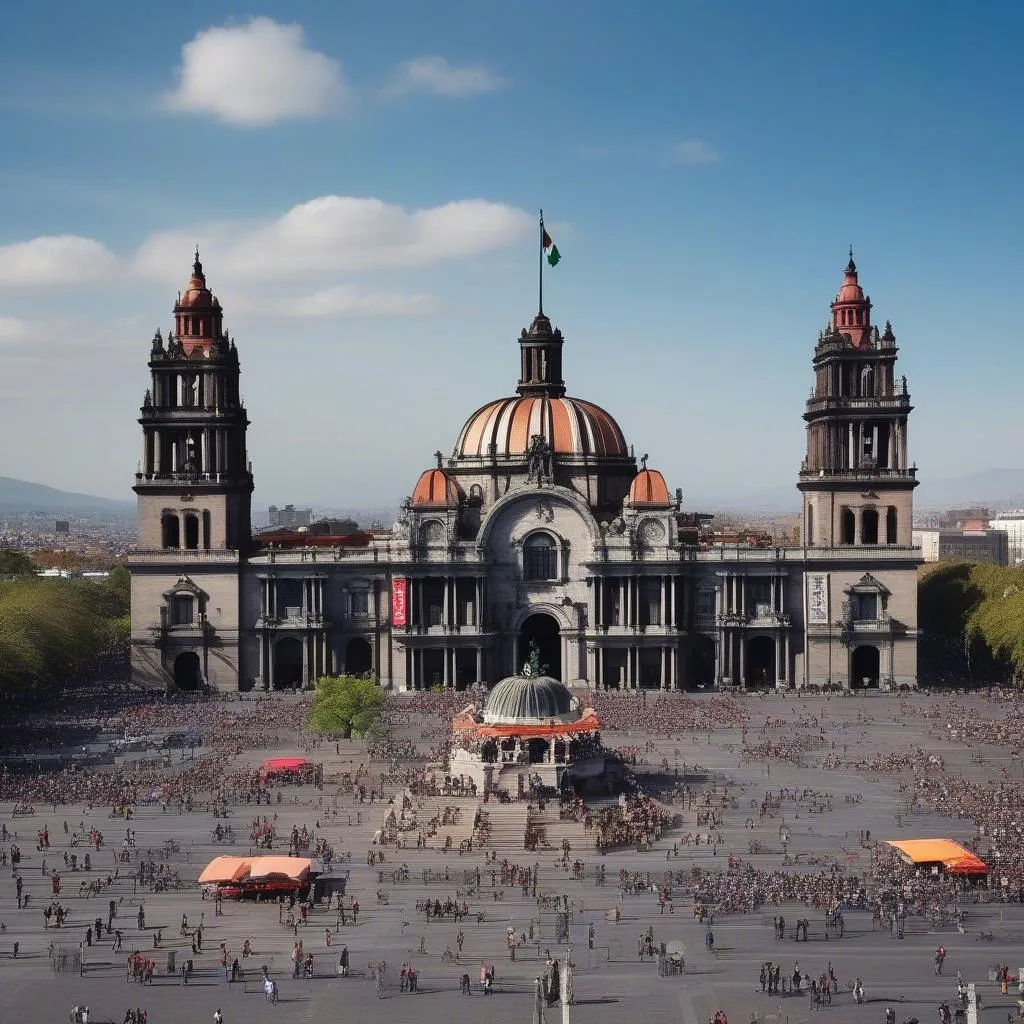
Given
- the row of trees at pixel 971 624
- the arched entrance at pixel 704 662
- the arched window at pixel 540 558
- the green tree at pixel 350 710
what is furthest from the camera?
the arched entrance at pixel 704 662

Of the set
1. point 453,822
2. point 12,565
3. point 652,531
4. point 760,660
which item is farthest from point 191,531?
point 12,565

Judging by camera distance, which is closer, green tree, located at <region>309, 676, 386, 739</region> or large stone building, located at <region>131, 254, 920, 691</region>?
green tree, located at <region>309, 676, 386, 739</region>

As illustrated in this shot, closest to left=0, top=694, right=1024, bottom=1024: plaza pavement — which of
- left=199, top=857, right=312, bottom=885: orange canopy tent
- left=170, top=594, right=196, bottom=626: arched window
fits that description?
left=199, top=857, right=312, bottom=885: orange canopy tent

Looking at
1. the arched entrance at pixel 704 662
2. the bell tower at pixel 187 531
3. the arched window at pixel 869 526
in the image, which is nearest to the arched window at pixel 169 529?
the bell tower at pixel 187 531

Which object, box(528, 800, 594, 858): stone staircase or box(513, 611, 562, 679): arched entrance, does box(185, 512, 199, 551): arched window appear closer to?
box(513, 611, 562, 679): arched entrance

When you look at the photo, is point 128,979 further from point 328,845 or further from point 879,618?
point 879,618

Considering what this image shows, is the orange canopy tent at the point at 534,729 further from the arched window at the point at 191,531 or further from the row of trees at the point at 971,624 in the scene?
the arched window at the point at 191,531

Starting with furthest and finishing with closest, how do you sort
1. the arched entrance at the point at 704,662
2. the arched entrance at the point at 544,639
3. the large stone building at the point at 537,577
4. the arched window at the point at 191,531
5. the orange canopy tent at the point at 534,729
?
the arched entrance at the point at 544,639
the arched entrance at the point at 704,662
the arched window at the point at 191,531
the large stone building at the point at 537,577
the orange canopy tent at the point at 534,729

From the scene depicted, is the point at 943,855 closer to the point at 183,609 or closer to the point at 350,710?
the point at 350,710
